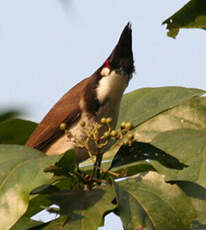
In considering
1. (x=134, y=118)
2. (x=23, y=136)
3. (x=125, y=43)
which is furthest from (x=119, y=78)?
(x=23, y=136)

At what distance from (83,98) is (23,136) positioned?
76cm

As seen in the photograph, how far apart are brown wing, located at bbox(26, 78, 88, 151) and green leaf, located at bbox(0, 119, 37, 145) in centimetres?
67

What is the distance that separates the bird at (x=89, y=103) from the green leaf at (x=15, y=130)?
27cm

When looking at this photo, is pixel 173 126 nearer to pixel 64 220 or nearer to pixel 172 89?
pixel 172 89

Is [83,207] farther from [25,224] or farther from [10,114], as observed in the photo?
[10,114]

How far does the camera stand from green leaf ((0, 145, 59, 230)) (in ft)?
5.38

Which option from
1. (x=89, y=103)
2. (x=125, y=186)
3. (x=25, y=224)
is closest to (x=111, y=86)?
(x=89, y=103)

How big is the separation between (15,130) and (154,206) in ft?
2.75

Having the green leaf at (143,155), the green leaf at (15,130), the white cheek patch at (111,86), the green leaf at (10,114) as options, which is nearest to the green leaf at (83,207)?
the green leaf at (143,155)

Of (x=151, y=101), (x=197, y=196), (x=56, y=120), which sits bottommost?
(x=56, y=120)

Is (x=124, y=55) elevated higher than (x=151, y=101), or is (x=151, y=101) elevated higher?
(x=124, y=55)

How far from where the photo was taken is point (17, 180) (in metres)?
1.69

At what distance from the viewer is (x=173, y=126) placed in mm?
2201

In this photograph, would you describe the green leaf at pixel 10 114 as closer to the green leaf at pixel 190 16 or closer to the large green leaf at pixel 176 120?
the large green leaf at pixel 176 120
